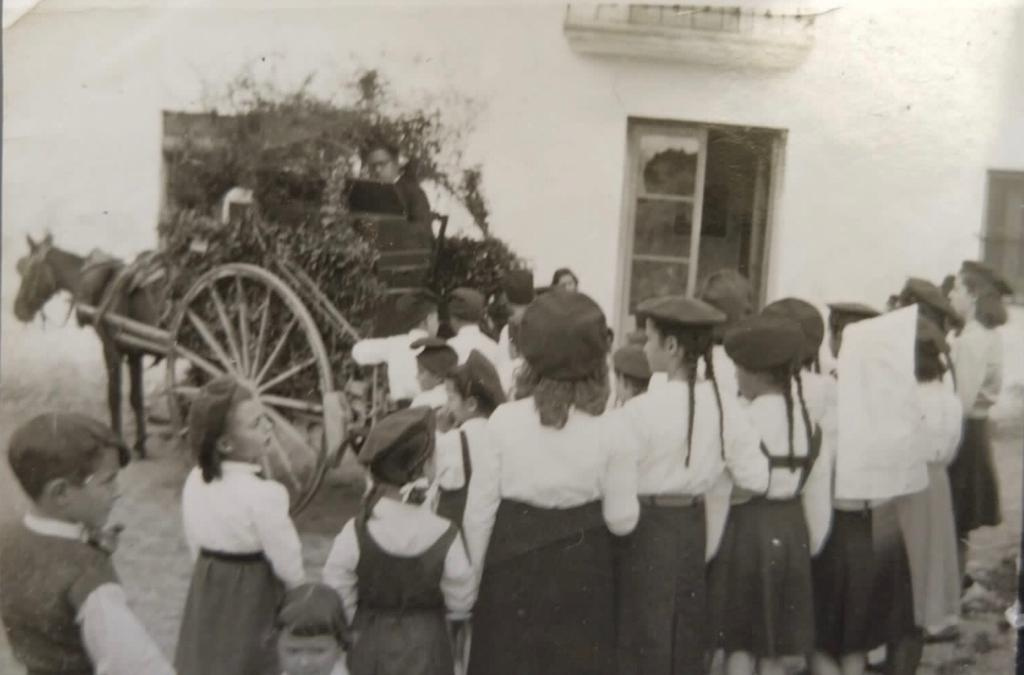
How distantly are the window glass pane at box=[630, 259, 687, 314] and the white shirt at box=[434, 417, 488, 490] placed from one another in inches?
14.9

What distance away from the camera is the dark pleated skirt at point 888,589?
216 cm

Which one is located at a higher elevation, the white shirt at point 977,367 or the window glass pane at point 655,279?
the window glass pane at point 655,279

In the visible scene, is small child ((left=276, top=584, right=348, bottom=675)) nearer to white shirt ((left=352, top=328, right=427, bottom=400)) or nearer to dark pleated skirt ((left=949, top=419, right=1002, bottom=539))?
white shirt ((left=352, top=328, right=427, bottom=400))

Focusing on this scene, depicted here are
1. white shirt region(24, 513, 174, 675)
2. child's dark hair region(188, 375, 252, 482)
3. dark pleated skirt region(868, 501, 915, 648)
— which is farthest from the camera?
dark pleated skirt region(868, 501, 915, 648)

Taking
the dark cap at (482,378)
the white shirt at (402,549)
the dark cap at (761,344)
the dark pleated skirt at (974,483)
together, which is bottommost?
the white shirt at (402,549)

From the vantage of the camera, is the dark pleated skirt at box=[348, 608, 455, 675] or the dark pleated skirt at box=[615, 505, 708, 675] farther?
the dark pleated skirt at box=[615, 505, 708, 675]

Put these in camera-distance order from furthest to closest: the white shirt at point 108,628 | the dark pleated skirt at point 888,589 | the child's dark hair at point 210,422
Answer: the dark pleated skirt at point 888,589
the child's dark hair at point 210,422
the white shirt at point 108,628

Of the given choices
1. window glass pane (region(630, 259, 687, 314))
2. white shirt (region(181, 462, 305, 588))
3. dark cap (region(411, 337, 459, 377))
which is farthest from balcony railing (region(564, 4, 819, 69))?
white shirt (region(181, 462, 305, 588))

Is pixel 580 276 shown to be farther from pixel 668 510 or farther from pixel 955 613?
pixel 955 613

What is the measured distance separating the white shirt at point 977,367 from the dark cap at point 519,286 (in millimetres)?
849

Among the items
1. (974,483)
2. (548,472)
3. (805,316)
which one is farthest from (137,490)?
(974,483)

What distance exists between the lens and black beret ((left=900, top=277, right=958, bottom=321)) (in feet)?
6.93

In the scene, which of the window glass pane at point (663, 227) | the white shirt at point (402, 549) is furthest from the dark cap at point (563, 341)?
the white shirt at point (402, 549)

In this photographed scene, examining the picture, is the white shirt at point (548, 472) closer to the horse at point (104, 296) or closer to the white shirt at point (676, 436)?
the white shirt at point (676, 436)
